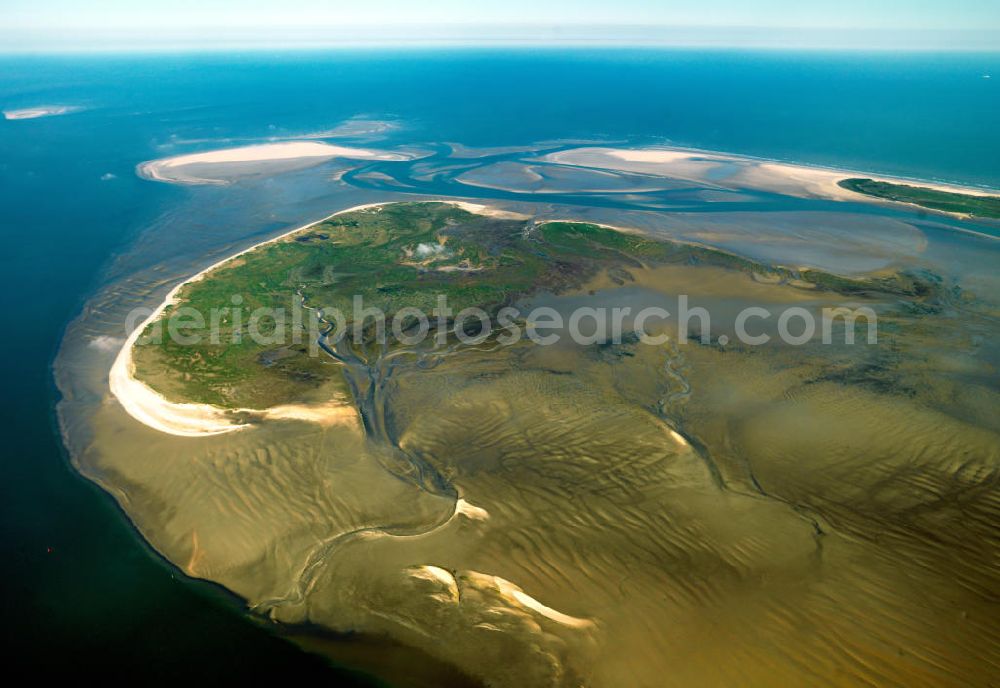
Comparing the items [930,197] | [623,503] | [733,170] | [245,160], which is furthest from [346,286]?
[930,197]

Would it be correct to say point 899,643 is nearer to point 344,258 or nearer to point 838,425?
point 838,425

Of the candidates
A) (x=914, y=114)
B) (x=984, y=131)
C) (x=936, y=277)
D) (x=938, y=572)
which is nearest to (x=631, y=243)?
(x=936, y=277)

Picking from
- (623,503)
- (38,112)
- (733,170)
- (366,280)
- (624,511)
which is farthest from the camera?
(38,112)

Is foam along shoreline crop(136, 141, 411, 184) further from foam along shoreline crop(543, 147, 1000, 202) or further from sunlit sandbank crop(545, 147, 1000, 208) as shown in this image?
sunlit sandbank crop(545, 147, 1000, 208)

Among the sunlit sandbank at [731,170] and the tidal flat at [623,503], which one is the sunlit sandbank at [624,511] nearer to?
the tidal flat at [623,503]

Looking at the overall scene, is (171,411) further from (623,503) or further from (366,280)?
(623,503)

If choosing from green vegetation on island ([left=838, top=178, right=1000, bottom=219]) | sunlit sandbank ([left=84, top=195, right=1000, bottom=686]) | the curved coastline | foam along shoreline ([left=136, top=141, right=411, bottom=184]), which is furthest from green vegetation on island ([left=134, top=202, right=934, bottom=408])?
foam along shoreline ([left=136, top=141, right=411, bottom=184])
